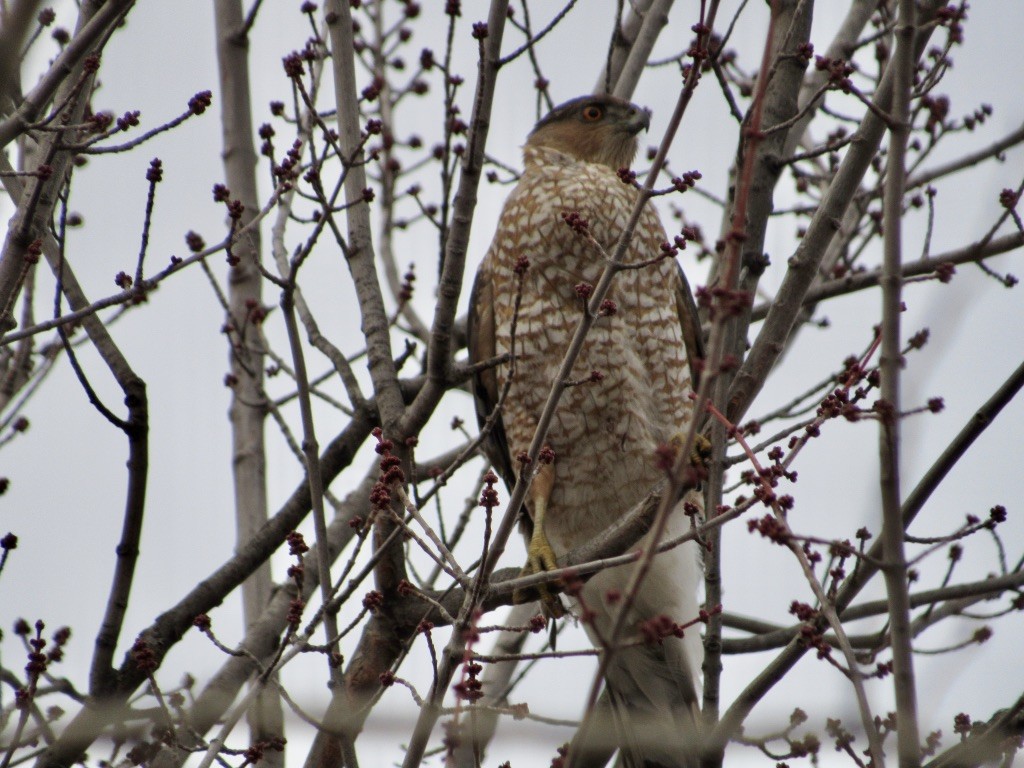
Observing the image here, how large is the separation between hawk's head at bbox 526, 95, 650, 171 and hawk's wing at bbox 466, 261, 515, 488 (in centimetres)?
102

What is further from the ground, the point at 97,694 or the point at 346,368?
the point at 346,368

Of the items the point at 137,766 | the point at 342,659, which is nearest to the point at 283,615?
the point at 137,766

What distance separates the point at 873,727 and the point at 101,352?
2.70 metres

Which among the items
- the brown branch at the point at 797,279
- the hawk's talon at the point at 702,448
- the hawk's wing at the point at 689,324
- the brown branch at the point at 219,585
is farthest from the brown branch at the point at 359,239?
the hawk's wing at the point at 689,324

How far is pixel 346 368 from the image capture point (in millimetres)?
5066

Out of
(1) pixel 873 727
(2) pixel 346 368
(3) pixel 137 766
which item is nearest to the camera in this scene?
(1) pixel 873 727

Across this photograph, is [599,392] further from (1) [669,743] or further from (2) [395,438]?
(1) [669,743]

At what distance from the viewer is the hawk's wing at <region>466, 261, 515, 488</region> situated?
19.5 feet

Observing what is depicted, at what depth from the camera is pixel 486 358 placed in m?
5.96

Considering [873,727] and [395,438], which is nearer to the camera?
[873,727]

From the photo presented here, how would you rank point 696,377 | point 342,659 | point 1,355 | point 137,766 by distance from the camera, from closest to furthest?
point 342,659 → point 137,766 → point 1,355 → point 696,377

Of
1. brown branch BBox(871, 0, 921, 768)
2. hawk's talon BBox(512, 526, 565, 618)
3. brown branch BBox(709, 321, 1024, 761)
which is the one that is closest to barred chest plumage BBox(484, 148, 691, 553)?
hawk's talon BBox(512, 526, 565, 618)

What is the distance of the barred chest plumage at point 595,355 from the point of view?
5.54 meters

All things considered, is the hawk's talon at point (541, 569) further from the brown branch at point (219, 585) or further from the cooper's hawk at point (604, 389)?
the brown branch at point (219, 585)
